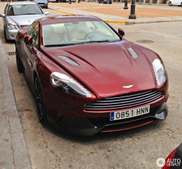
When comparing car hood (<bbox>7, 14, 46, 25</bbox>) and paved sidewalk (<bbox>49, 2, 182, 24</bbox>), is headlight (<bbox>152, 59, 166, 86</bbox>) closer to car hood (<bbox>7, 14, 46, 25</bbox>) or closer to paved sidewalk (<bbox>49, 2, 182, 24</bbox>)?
car hood (<bbox>7, 14, 46, 25</bbox>)

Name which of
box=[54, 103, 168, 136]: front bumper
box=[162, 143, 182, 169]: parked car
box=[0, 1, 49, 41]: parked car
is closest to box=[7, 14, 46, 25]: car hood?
box=[0, 1, 49, 41]: parked car

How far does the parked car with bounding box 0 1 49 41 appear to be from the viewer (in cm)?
1006

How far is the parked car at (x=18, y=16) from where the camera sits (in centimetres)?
1006

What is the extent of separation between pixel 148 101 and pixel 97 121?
0.68 meters

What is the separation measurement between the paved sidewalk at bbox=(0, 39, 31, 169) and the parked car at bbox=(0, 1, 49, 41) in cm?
536

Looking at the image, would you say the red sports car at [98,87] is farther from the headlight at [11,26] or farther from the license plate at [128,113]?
the headlight at [11,26]

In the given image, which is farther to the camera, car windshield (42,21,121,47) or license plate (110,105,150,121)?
car windshield (42,21,121,47)

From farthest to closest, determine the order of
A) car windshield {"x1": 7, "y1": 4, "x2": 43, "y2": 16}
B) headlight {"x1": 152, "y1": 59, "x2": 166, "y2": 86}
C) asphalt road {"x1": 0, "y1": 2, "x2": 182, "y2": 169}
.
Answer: car windshield {"x1": 7, "y1": 4, "x2": 43, "y2": 16}
headlight {"x1": 152, "y1": 59, "x2": 166, "y2": 86}
asphalt road {"x1": 0, "y1": 2, "x2": 182, "y2": 169}

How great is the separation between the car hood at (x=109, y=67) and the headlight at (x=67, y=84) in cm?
9

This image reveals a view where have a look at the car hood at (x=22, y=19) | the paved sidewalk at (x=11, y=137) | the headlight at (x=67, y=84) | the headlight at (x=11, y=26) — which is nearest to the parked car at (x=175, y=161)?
the headlight at (x=67, y=84)

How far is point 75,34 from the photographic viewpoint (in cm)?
468

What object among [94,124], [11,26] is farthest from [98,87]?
[11,26]

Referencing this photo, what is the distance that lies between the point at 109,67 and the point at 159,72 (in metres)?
0.70

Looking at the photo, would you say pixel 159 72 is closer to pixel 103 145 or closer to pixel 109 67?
pixel 109 67
